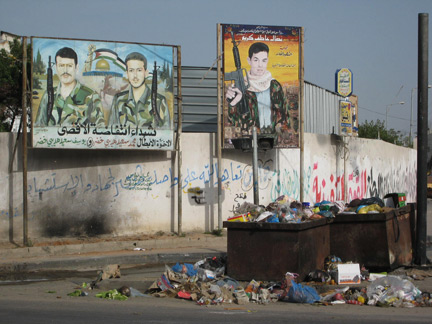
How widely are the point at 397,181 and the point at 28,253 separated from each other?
19571 millimetres

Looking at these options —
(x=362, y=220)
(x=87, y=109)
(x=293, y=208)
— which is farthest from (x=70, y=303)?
(x=87, y=109)

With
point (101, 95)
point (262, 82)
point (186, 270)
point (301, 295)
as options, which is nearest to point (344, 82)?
point (262, 82)

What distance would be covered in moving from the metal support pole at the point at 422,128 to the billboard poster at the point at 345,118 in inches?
398

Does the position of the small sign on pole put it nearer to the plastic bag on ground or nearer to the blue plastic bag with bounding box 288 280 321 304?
the plastic bag on ground

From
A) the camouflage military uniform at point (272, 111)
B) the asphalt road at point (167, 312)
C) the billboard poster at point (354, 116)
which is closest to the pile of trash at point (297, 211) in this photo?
the asphalt road at point (167, 312)

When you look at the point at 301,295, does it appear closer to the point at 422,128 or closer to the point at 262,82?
the point at 422,128

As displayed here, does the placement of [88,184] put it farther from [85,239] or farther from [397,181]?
[397,181]

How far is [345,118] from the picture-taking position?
72.3ft

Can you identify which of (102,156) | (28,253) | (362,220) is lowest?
(28,253)

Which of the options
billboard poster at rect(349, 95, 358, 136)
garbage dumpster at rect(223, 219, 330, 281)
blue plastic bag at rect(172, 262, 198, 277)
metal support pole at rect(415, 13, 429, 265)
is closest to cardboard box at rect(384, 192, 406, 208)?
metal support pole at rect(415, 13, 429, 265)

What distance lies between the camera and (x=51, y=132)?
1514cm

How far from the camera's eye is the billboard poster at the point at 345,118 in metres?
21.6

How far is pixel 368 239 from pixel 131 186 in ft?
25.9

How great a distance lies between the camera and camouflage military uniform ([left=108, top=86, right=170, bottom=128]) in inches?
623
